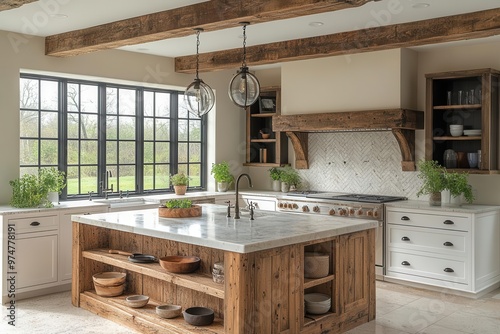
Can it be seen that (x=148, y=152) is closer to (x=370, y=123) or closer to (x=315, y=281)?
(x=370, y=123)

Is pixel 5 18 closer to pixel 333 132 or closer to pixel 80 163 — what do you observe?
pixel 80 163

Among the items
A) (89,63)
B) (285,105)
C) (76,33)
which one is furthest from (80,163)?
(285,105)

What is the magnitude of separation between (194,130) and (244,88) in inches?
147

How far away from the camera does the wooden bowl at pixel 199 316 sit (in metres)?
4.26

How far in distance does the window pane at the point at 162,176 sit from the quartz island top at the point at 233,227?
2.33 metres

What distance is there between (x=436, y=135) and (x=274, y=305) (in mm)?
3687

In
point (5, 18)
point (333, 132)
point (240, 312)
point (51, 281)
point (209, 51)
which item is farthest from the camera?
point (333, 132)

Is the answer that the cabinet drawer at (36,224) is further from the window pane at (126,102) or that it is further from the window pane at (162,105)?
the window pane at (162,105)

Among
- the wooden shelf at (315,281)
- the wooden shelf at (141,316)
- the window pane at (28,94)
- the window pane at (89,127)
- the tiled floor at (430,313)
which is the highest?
the window pane at (28,94)

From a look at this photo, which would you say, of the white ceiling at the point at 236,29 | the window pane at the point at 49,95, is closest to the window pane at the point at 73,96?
the window pane at the point at 49,95

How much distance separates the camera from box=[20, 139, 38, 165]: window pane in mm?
6398

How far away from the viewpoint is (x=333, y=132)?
7.67 m

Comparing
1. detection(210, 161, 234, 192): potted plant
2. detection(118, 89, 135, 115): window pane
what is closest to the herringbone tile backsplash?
detection(210, 161, 234, 192): potted plant

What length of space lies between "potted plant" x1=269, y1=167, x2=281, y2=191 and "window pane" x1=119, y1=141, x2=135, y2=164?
206 cm
